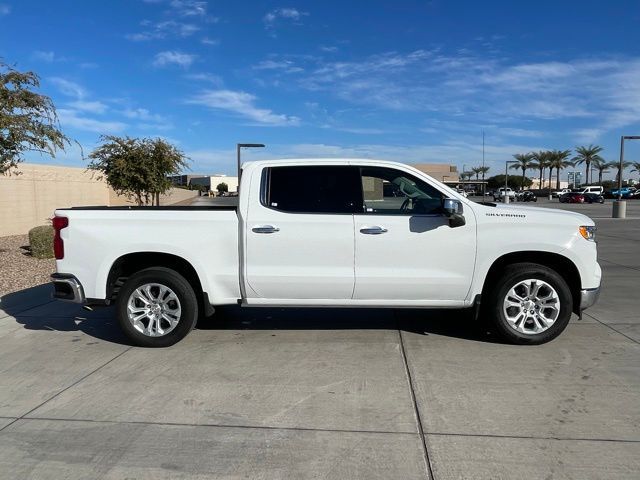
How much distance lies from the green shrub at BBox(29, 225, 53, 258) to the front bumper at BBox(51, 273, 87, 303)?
23.9 feet

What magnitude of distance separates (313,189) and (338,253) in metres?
0.73

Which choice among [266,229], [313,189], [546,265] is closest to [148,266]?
[266,229]

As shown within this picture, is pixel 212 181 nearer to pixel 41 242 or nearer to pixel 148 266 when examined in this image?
pixel 41 242

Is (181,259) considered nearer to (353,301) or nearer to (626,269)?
(353,301)

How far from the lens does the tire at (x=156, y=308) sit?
5.66 m

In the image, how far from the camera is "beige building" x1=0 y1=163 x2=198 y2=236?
17.2m

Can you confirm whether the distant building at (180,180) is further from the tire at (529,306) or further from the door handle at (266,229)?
the tire at (529,306)

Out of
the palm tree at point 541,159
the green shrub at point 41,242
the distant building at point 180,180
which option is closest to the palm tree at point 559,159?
the palm tree at point 541,159

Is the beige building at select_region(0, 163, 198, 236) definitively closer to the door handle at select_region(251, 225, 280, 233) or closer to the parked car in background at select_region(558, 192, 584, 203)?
the door handle at select_region(251, 225, 280, 233)

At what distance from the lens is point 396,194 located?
5.73 m

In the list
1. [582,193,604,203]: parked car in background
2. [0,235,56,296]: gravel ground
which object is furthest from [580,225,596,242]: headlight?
[582,193,604,203]: parked car in background

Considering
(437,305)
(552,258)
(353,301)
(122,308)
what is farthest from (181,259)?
(552,258)

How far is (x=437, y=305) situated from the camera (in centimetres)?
566

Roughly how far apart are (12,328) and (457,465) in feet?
18.5
